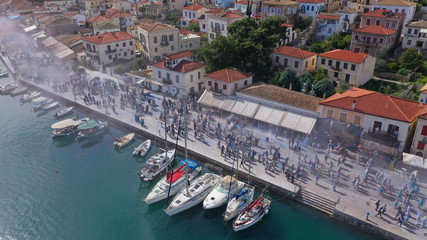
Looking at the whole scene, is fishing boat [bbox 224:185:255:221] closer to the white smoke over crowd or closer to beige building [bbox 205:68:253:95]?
beige building [bbox 205:68:253:95]

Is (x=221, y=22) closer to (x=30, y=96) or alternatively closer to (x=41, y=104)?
(x=41, y=104)

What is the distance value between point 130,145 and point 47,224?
43.1ft

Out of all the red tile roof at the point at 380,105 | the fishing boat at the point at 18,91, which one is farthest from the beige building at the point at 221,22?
the fishing boat at the point at 18,91

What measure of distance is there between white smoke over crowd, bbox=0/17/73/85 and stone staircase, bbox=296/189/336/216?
150 feet

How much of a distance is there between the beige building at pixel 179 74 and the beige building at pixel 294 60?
1092 cm

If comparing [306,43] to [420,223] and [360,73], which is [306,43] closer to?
[360,73]

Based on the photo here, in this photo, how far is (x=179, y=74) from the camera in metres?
44.6

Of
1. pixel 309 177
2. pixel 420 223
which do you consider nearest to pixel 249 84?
pixel 309 177

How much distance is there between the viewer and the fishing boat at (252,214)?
83.0 feet

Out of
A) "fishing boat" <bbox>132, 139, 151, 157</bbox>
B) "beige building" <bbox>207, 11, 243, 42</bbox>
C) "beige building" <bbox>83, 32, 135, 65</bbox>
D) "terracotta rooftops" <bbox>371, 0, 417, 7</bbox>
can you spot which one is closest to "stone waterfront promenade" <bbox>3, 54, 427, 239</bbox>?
"fishing boat" <bbox>132, 139, 151, 157</bbox>

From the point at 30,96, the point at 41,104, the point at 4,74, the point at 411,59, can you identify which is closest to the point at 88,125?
the point at 41,104

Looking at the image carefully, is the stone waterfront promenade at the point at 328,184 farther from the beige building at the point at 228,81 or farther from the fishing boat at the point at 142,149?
the beige building at the point at 228,81

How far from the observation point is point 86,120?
42438mm

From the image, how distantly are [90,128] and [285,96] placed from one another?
24.3 meters
